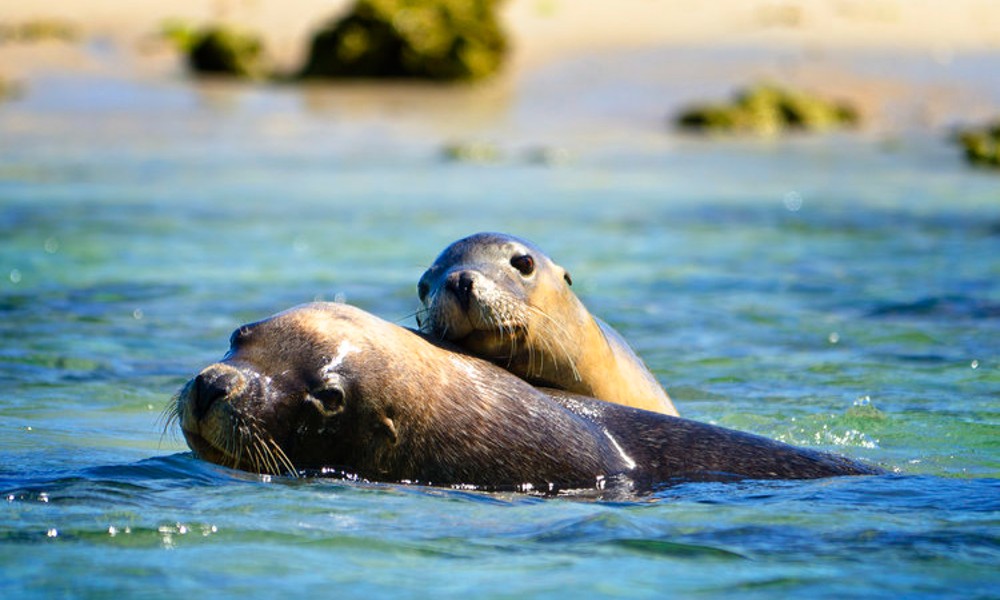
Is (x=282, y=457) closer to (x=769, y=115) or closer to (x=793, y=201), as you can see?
(x=793, y=201)

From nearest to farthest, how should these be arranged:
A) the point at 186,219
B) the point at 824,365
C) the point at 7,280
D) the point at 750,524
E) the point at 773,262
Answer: the point at 750,524, the point at 824,365, the point at 7,280, the point at 773,262, the point at 186,219

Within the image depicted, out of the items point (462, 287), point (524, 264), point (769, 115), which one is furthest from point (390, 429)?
point (769, 115)

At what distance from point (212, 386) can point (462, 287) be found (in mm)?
1408

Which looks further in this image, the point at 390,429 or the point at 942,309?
the point at 942,309

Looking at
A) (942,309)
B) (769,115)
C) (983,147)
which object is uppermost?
(769,115)

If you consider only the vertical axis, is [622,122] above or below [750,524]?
above

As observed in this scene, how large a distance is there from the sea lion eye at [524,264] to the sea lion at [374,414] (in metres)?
1.23

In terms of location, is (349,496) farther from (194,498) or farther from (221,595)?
(221,595)

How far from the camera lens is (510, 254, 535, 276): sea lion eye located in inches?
287

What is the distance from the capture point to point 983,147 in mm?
20312

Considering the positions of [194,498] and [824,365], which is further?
[824,365]

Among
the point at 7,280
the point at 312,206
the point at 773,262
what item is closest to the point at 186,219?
the point at 312,206

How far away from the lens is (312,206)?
1697 centimetres

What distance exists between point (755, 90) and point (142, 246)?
13019 mm
